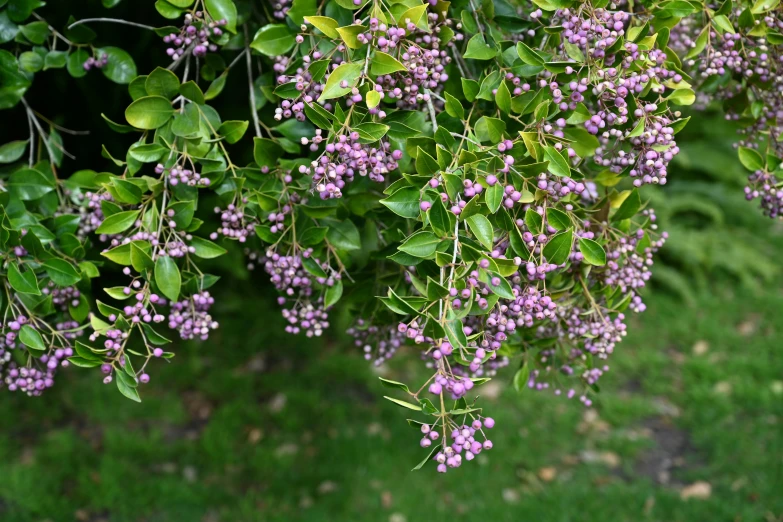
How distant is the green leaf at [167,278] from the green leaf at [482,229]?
656 mm

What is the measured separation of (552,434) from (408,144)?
2994mm

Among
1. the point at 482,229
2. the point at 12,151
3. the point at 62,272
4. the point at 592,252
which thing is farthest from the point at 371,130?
the point at 12,151

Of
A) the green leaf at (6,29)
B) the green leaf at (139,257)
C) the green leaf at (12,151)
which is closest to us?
the green leaf at (139,257)

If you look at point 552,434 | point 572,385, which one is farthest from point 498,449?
point 572,385

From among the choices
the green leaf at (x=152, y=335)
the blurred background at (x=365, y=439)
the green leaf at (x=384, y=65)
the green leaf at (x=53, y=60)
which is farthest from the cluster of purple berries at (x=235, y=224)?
the blurred background at (x=365, y=439)

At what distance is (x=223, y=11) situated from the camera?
1593 mm

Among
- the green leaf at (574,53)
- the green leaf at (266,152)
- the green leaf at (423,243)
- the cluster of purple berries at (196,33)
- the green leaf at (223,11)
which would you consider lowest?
the green leaf at (266,152)

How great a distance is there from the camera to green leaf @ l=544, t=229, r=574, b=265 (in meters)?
1.34

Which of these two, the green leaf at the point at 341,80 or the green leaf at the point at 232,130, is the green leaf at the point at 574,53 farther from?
the green leaf at the point at 232,130

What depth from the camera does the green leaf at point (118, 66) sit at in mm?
1802

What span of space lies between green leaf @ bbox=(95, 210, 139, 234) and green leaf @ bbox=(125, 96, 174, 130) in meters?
0.20

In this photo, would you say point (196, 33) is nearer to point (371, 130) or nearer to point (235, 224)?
point (235, 224)

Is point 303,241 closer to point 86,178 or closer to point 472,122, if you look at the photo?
point 472,122

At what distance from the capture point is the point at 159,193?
62.9 inches
